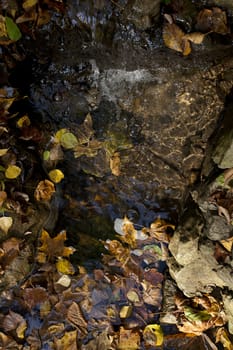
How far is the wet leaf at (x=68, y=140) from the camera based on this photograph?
10.6 feet

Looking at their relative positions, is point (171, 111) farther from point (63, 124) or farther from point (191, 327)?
point (191, 327)

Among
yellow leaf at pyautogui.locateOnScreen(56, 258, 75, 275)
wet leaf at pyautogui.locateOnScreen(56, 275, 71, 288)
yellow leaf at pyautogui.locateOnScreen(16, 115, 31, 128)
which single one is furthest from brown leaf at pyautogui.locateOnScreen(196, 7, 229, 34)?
wet leaf at pyautogui.locateOnScreen(56, 275, 71, 288)

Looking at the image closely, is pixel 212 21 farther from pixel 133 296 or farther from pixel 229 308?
pixel 133 296

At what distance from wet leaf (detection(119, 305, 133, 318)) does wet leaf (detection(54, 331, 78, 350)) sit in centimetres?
47

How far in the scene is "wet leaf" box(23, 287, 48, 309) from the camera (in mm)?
3339

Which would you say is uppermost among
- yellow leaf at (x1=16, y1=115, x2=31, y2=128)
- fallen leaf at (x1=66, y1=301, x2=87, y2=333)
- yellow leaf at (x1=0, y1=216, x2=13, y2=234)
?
yellow leaf at (x1=16, y1=115, x2=31, y2=128)

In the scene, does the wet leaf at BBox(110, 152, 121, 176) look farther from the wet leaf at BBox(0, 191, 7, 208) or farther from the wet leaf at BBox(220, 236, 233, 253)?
the wet leaf at BBox(220, 236, 233, 253)

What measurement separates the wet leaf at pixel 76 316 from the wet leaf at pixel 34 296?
27cm

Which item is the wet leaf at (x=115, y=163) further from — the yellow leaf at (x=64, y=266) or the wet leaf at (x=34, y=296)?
the wet leaf at (x=34, y=296)

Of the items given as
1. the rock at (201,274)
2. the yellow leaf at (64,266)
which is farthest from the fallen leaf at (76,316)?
the rock at (201,274)

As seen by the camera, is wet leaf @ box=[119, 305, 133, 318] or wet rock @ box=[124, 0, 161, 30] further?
wet leaf @ box=[119, 305, 133, 318]

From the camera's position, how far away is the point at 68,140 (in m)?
3.23

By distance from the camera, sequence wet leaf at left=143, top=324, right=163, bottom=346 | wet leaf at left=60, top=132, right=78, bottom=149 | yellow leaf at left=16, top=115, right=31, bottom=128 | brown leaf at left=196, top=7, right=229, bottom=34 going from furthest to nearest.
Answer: wet leaf at left=143, top=324, right=163, bottom=346, wet leaf at left=60, top=132, right=78, bottom=149, yellow leaf at left=16, top=115, right=31, bottom=128, brown leaf at left=196, top=7, right=229, bottom=34

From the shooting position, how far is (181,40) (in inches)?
114
